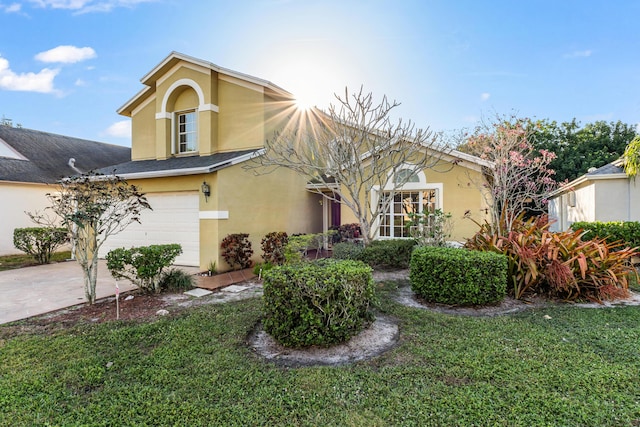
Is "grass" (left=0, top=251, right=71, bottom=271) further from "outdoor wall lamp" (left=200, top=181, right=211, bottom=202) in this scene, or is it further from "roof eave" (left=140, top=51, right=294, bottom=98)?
"roof eave" (left=140, top=51, right=294, bottom=98)

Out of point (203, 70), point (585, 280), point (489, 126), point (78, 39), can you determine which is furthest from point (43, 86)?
point (585, 280)

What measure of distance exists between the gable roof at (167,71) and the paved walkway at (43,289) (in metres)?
7.28

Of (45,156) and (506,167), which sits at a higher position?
(45,156)

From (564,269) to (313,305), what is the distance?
5.24 metres

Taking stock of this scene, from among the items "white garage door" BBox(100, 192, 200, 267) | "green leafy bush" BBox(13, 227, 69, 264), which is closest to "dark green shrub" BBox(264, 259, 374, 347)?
"white garage door" BBox(100, 192, 200, 267)

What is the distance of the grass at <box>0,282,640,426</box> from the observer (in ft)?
9.61

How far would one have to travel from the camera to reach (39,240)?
11.8 m

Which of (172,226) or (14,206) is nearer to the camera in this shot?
(172,226)

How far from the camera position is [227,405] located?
3.10 metres

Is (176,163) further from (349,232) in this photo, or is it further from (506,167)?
(506,167)

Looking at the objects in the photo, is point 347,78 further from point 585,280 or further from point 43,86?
point 43,86

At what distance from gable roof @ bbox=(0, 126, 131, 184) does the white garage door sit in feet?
25.3

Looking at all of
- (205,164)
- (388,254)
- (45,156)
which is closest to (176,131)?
(205,164)

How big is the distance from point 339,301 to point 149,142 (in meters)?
13.3
